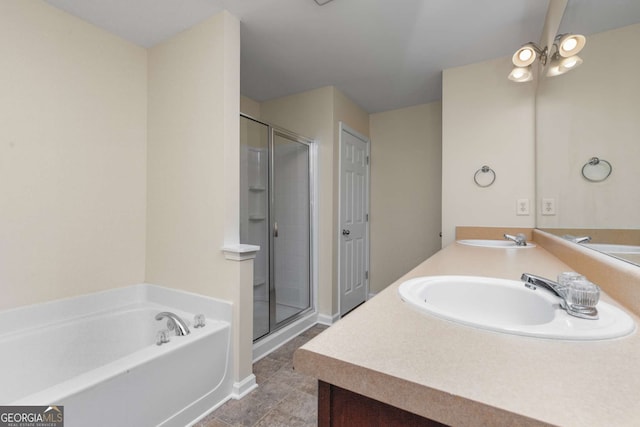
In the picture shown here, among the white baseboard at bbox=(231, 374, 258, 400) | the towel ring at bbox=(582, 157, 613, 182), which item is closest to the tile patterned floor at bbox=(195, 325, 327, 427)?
the white baseboard at bbox=(231, 374, 258, 400)

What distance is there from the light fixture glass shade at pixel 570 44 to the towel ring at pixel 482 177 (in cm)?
90

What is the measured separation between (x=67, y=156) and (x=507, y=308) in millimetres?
2364

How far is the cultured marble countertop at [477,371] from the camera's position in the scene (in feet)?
1.09

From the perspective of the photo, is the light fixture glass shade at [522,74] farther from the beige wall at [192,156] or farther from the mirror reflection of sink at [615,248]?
the beige wall at [192,156]

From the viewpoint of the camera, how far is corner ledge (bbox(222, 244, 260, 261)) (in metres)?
1.64

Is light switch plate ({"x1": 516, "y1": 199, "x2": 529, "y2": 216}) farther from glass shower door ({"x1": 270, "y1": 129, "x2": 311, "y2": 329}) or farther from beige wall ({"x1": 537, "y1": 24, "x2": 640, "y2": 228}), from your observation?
glass shower door ({"x1": 270, "y1": 129, "x2": 311, "y2": 329})

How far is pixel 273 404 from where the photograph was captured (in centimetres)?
158

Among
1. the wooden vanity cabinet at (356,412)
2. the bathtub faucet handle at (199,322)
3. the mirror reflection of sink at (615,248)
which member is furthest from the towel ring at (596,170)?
the bathtub faucet handle at (199,322)

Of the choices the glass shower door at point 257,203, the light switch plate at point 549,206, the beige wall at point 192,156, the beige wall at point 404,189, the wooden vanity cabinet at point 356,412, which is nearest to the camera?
the wooden vanity cabinet at point 356,412

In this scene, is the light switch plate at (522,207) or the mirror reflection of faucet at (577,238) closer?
the mirror reflection of faucet at (577,238)

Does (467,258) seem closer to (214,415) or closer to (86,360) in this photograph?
(214,415)

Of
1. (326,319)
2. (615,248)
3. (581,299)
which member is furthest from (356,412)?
(326,319)

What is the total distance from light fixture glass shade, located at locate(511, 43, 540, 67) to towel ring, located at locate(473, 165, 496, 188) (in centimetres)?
71

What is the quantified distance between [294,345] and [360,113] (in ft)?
8.32
